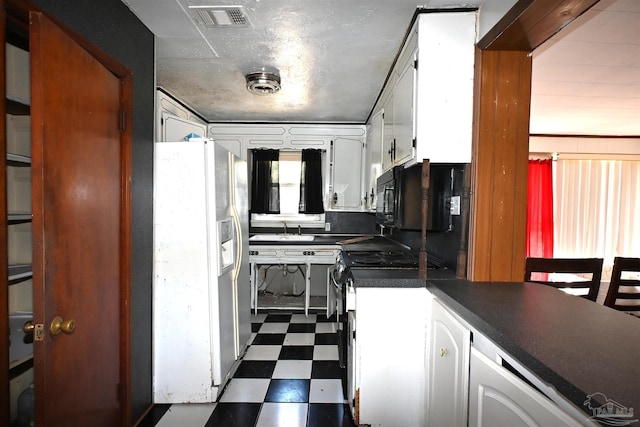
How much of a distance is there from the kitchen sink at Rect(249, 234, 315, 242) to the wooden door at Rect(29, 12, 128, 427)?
213cm

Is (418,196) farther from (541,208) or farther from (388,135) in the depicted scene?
(541,208)

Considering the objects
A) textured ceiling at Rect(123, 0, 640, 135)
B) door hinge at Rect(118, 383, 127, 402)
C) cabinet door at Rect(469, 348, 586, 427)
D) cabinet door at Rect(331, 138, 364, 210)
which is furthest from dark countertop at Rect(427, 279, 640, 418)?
cabinet door at Rect(331, 138, 364, 210)

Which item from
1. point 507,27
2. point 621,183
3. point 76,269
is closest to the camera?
point 76,269

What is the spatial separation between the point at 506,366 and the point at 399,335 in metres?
0.67

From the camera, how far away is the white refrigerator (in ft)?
6.40

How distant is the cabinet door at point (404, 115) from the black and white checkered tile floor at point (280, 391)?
1626 millimetres

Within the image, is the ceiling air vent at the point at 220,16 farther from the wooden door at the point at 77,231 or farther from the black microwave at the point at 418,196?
the black microwave at the point at 418,196

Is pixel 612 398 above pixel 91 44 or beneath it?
beneath

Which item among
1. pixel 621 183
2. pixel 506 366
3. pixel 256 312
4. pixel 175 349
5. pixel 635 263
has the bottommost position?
pixel 256 312

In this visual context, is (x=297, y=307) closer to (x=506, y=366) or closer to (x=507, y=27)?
(x=506, y=366)

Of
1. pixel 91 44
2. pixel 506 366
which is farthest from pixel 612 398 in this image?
pixel 91 44

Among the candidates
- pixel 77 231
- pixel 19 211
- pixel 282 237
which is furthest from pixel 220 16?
pixel 282 237

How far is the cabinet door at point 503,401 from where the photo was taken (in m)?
0.79

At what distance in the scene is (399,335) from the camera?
1.69 metres
